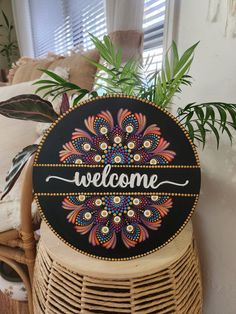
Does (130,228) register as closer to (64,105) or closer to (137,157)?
(137,157)

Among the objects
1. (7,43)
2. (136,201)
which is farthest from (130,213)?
(7,43)

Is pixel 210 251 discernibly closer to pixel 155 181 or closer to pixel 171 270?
pixel 171 270

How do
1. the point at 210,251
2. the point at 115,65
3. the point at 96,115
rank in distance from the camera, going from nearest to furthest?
the point at 96,115 → the point at 115,65 → the point at 210,251

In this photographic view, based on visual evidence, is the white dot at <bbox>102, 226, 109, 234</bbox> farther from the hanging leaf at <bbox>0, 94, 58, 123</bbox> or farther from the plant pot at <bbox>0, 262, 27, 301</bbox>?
the plant pot at <bbox>0, 262, 27, 301</bbox>

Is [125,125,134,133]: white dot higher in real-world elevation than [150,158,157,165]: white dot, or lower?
higher

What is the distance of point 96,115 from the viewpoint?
1.51ft

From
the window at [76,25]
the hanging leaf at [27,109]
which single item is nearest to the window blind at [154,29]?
the window at [76,25]

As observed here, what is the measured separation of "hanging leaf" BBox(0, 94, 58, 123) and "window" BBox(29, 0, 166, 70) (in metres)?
0.48

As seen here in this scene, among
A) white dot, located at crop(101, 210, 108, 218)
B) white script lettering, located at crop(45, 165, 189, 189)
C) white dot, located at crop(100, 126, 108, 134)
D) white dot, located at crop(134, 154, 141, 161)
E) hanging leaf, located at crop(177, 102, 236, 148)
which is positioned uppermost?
hanging leaf, located at crop(177, 102, 236, 148)

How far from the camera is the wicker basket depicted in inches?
18.5

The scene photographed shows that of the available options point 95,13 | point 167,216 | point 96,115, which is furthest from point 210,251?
point 95,13

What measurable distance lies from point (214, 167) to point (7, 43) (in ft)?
→ 12.4

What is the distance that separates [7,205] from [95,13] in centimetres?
146

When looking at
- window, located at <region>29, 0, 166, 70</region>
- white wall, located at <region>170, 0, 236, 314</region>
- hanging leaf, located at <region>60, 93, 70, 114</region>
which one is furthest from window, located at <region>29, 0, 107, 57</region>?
hanging leaf, located at <region>60, 93, 70, 114</region>
